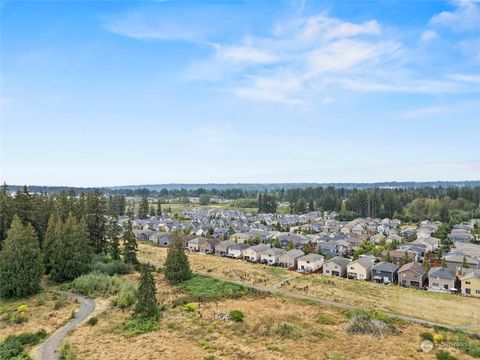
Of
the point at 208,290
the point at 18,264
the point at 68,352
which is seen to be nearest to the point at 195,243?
the point at 208,290

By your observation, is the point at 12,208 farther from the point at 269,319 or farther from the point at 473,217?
the point at 473,217

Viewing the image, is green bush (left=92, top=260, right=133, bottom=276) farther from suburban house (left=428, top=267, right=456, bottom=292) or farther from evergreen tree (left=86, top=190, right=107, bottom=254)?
suburban house (left=428, top=267, right=456, bottom=292)

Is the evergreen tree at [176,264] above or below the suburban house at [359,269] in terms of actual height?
above

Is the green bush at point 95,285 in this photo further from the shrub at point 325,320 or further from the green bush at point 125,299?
the shrub at point 325,320

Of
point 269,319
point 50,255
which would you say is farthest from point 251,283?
point 50,255

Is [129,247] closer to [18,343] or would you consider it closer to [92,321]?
[92,321]

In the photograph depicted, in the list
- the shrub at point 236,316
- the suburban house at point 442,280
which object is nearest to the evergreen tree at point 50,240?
the shrub at point 236,316
